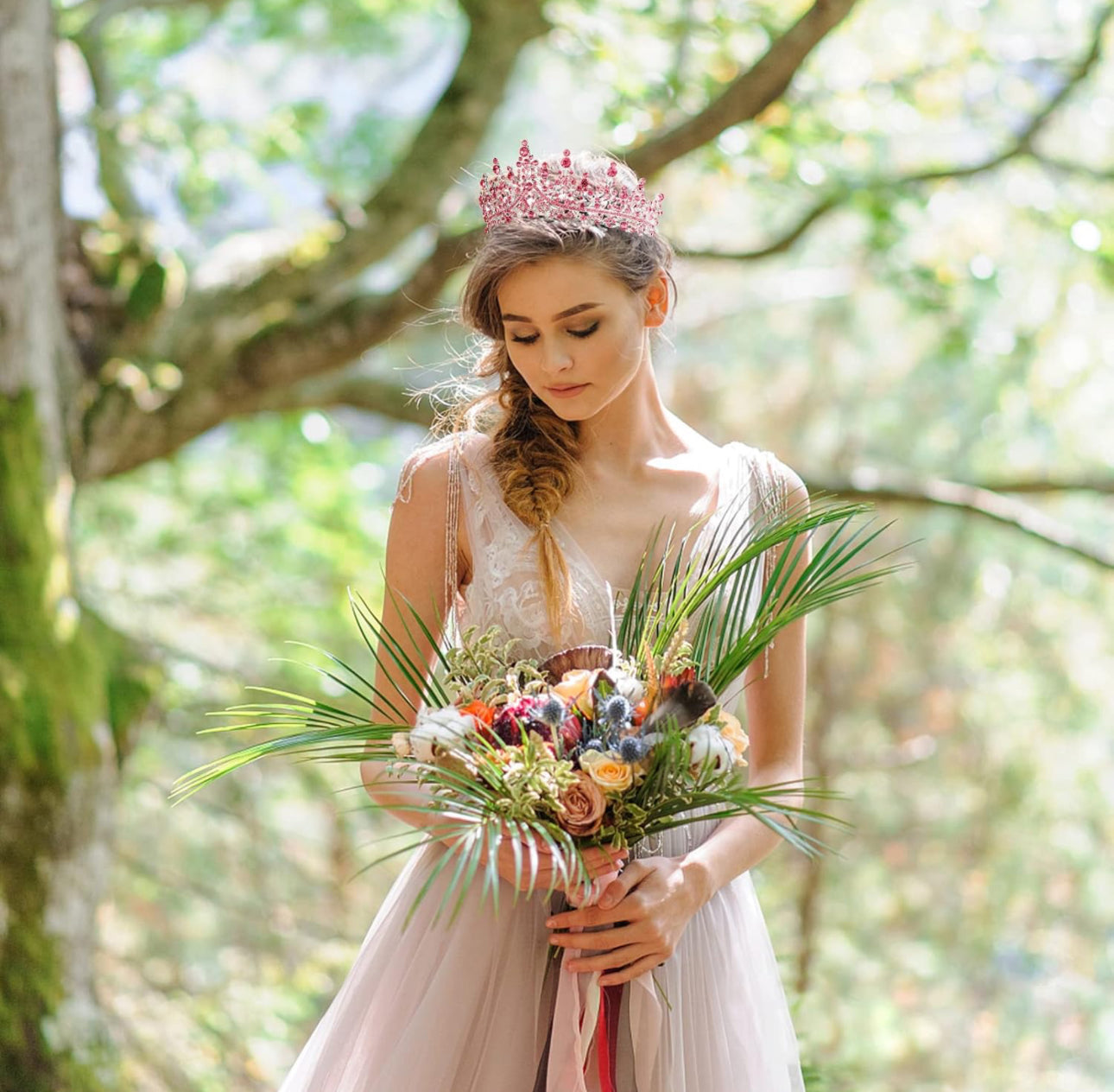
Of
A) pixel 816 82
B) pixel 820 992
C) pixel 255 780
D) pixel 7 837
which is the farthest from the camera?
pixel 820 992

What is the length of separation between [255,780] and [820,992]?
332 cm

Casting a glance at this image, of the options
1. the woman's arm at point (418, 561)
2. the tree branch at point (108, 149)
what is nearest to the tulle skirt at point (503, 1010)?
the woman's arm at point (418, 561)

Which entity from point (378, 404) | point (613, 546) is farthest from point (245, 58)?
point (613, 546)

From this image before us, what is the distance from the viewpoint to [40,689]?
3.65 meters

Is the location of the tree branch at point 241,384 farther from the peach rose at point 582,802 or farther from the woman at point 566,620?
the peach rose at point 582,802

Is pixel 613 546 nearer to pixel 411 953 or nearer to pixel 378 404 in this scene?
pixel 411 953

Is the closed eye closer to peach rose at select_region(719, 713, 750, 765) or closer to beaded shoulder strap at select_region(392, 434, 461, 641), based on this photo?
beaded shoulder strap at select_region(392, 434, 461, 641)

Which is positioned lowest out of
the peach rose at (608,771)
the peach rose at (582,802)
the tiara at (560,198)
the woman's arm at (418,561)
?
the peach rose at (582,802)

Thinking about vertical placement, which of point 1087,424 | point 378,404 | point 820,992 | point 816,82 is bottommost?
point 820,992

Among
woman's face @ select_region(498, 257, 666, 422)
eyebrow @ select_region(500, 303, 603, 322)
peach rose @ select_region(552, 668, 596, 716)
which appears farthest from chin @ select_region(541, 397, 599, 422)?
peach rose @ select_region(552, 668, 596, 716)

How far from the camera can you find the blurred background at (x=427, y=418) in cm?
392

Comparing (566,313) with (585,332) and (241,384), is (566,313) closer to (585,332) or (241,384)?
(585,332)

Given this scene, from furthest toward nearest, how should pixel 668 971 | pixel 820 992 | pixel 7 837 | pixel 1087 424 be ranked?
pixel 1087 424
pixel 820 992
pixel 7 837
pixel 668 971

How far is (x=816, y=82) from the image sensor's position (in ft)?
16.9
